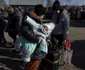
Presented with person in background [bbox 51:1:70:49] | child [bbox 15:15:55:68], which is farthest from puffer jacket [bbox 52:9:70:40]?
child [bbox 15:15:55:68]

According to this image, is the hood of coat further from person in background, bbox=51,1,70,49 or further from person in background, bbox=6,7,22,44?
person in background, bbox=6,7,22,44

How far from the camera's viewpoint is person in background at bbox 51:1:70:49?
7.51m

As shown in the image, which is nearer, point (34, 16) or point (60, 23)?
point (34, 16)

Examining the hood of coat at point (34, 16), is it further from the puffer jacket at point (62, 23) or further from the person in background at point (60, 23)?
the puffer jacket at point (62, 23)

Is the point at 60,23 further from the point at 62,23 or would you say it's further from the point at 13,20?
the point at 13,20

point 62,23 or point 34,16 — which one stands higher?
point 34,16

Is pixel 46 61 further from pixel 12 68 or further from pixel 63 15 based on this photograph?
pixel 12 68

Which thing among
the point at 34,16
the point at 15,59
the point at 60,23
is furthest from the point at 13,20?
the point at 34,16

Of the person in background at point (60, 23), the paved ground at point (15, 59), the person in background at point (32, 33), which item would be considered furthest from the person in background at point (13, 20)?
the person in background at point (32, 33)

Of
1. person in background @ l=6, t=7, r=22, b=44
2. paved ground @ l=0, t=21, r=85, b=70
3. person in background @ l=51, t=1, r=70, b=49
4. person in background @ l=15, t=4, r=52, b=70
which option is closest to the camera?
person in background @ l=15, t=4, r=52, b=70

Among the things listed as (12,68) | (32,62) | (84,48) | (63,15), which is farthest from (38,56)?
(84,48)

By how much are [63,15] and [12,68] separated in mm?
2070

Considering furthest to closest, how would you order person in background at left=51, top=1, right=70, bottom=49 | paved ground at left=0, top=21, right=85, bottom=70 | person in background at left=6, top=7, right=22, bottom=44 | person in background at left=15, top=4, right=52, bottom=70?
person in background at left=6, top=7, right=22, bottom=44
paved ground at left=0, top=21, right=85, bottom=70
person in background at left=51, top=1, right=70, bottom=49
person in background at left=15, top=4, right=52, bottom=70

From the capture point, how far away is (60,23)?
765 centimetres
